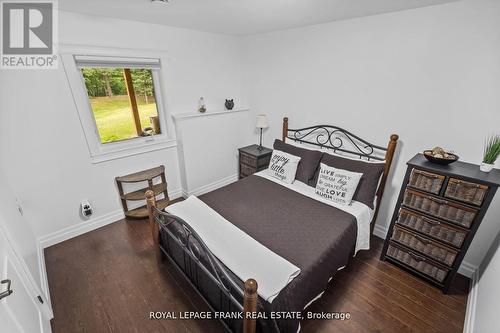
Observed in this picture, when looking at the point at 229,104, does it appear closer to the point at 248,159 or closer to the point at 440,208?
the point at 248,159

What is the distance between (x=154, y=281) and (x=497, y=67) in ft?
11.5

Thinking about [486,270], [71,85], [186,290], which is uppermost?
[71,85]

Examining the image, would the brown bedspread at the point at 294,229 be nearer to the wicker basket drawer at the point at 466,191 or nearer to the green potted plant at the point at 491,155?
the wicker basket drawer at the point at 466,191

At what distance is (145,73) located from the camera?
2971 millimetres

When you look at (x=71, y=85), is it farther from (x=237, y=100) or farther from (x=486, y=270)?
(x=486, y=270)

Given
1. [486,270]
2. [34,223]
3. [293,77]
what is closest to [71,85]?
[34,223]

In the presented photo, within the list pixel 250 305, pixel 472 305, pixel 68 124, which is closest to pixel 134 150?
pixel 68 124

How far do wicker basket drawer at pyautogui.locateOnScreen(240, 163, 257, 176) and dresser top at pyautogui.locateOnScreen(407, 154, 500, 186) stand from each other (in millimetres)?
2186

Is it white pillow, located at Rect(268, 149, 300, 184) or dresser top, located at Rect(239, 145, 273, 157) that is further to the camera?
dresser top, located at Rect(239, 145, 273, 157)

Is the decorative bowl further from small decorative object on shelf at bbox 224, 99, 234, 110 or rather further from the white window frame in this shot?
the white window frame

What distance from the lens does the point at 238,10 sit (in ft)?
7.27

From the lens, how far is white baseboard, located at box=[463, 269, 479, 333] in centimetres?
171

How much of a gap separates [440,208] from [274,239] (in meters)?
1.47

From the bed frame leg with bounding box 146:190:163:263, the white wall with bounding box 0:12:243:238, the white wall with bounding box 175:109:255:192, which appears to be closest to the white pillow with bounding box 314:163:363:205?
the bed frame leg with bounding box 146:190:163:263
